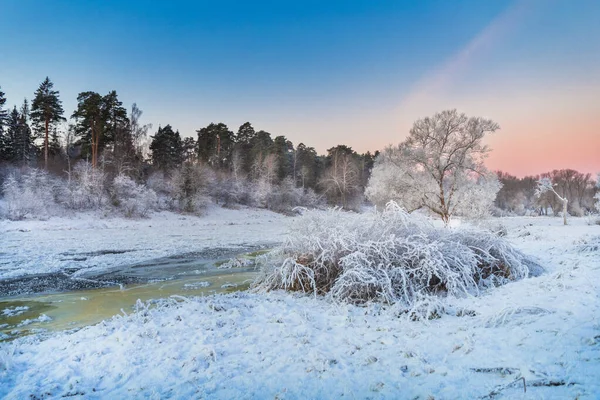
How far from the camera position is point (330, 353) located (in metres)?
3.23

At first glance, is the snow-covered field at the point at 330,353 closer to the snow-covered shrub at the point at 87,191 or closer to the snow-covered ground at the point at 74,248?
the snow-covered ground at the point at 74,248

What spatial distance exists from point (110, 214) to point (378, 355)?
30213 mm

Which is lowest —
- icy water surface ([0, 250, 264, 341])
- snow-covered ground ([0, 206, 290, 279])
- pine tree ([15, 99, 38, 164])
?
snow-covered ground ([0, 206, 290, 279])

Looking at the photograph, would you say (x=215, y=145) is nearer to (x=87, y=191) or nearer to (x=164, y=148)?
(x=164, y=148)

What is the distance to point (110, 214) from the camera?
2805cm

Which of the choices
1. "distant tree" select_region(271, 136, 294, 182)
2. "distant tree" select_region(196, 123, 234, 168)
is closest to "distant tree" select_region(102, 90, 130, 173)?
"distant tree" select_region(196, 123, 234, 168)

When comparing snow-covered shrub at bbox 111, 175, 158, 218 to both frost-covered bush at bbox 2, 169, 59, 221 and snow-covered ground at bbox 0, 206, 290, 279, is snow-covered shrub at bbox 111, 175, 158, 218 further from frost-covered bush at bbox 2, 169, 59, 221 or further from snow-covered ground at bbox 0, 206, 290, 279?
frost-covered bush at bbox 2, 169, 59, 221

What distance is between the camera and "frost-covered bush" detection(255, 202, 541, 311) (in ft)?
17.1

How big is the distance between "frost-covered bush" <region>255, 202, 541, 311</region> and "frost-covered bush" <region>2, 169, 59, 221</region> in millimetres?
25435

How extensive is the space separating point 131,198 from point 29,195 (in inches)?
282

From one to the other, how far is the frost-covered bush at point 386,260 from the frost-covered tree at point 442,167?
38.6 feet

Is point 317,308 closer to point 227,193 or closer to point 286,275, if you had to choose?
point 286,275

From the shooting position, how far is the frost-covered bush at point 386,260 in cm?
520

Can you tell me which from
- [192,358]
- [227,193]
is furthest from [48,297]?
[227,193]
